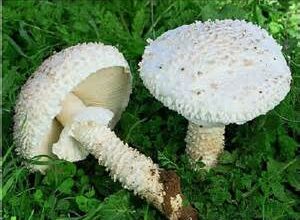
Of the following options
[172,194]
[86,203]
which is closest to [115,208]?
[86,203]

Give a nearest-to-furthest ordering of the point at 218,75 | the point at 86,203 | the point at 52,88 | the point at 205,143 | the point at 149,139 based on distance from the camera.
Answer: the point at 218,75
the point at 52,88
the point at 86,203
the point at 205,143
the point at 149,139

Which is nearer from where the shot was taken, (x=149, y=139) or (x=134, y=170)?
(x=134, y=170)

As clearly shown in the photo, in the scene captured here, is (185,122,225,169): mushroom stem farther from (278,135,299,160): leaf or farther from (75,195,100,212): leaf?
(75,195,100,212): leaf

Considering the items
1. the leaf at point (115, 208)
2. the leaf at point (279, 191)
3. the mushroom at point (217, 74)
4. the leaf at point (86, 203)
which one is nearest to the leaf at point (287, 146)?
the leaf at point (279, 191)

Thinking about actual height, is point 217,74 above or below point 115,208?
above

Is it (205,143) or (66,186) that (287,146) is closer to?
(205,143)

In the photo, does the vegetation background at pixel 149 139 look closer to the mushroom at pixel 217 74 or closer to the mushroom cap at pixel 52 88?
the mushroom cap at pixel 52 88

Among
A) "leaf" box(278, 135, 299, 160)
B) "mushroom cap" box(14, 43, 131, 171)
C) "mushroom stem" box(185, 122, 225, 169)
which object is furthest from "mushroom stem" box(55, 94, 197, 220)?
"leaf" box(278, 135, 299, 160)
